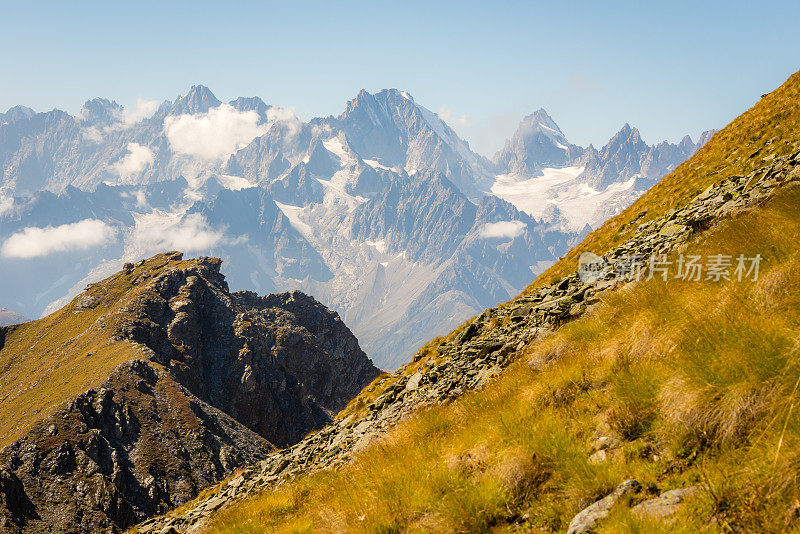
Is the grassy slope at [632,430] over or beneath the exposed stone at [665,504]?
over

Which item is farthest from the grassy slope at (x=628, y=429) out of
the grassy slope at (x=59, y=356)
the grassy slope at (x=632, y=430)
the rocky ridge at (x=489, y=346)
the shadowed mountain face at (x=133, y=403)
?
the grassy slope at (x=59, y=356)

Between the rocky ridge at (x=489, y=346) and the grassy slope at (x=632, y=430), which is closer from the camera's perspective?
the grassy slope at (x=632, y=430)

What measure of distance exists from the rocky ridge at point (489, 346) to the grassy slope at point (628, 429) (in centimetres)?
265

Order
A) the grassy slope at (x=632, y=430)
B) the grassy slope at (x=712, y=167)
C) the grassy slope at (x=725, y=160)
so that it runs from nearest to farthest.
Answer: the grassy slope at (x=632, y=430) → the grassy slope at (x=712, y=167) → the grassy slope at (x=725, y=160)

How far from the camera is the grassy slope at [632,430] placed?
5.43 meters

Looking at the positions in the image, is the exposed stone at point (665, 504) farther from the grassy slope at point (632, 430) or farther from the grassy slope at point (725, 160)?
the grassy slope at point (725, 160)

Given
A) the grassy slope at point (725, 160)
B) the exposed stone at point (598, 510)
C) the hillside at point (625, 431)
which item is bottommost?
the exposed stone at point (598, 510)

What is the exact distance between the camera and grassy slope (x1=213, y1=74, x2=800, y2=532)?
5457 mm

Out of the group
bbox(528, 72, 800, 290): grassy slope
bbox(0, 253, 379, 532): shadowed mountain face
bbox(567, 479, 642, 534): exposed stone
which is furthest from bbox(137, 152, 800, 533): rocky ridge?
bbox(0, 253, 379, 532): shadowed mountain face

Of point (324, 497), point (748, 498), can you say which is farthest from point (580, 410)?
point (324, 497)

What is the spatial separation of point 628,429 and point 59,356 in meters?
170

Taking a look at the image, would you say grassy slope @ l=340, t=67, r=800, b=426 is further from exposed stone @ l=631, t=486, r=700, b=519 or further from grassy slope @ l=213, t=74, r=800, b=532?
exposed stone @ l=631, t=486, r=700, b=519

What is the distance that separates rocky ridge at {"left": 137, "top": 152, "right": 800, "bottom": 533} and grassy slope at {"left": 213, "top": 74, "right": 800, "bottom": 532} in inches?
104

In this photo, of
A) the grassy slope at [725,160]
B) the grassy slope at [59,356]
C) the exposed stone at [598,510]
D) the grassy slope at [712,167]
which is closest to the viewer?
the exposed stone at [598,510]
